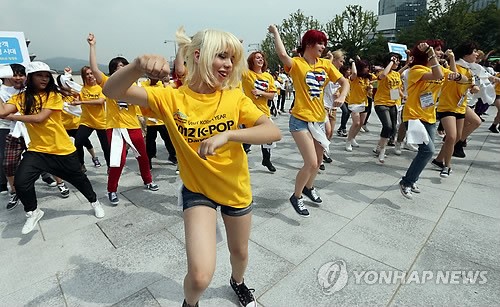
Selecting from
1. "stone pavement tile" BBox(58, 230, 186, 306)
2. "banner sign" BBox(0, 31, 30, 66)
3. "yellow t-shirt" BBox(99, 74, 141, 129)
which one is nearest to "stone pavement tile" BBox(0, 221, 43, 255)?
"stone pavement tile" BBox(58, 230, 186, 306)

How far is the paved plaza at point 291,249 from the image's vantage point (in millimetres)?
2229

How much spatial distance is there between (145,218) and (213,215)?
2196 mm

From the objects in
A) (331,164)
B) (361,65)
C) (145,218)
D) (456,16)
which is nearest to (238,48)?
(145,218)

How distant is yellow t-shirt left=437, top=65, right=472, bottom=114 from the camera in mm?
4691

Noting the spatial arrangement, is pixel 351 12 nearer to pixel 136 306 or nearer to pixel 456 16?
pixel 456 16

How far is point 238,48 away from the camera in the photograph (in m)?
1.66

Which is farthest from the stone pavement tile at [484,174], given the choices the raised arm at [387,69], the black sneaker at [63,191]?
the black sneaker at [63,191]

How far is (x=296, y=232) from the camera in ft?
10.2

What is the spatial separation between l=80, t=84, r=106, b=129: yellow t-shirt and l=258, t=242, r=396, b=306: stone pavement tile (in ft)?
13.7

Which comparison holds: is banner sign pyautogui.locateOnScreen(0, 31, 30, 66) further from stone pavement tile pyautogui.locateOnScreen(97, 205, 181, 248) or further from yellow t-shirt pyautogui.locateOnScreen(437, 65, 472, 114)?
yellow t-shirt pyautogui.locateOnScreen(437, 65, 472, 114)

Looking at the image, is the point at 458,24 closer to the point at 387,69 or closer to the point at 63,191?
the point at 387,69

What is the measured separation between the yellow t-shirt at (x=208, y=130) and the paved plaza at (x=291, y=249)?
16.6 inches

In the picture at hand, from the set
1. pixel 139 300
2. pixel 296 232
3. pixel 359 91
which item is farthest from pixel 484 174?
pixel 139 300

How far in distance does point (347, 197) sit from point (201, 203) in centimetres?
295
